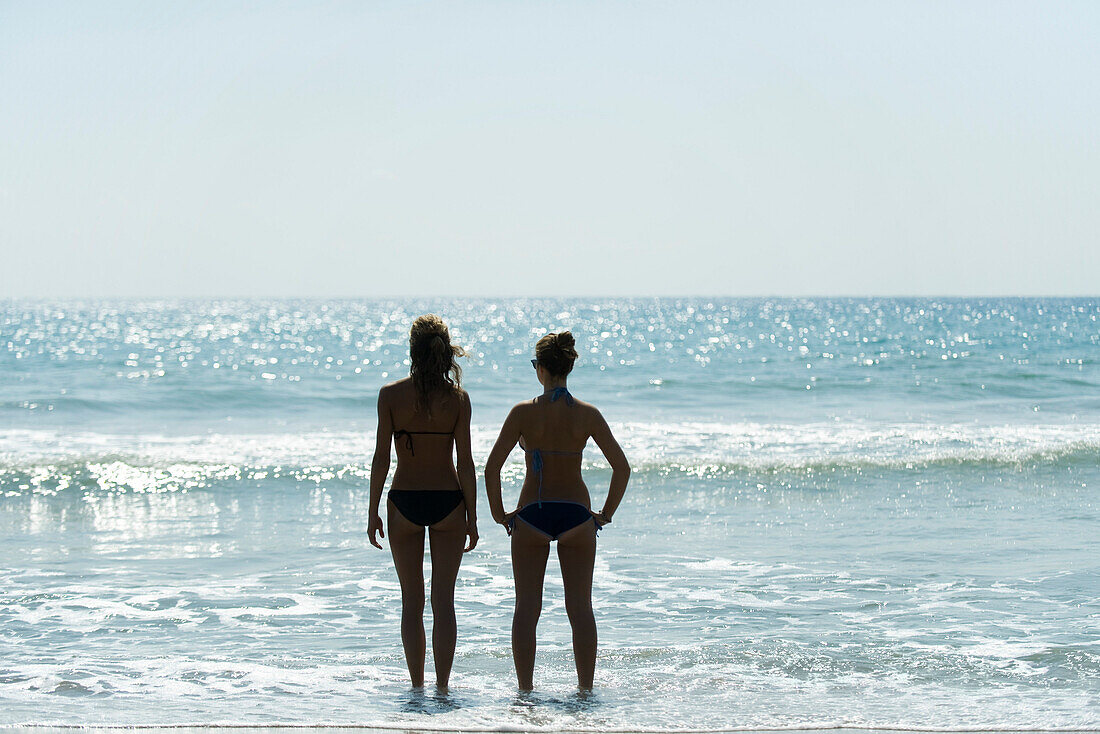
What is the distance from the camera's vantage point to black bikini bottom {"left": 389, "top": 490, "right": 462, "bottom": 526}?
4742 mm

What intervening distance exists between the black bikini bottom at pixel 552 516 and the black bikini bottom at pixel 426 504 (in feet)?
1.13

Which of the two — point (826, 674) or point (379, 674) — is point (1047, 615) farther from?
point (379, 674)

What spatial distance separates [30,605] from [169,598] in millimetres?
866

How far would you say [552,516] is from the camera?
477 centimetres

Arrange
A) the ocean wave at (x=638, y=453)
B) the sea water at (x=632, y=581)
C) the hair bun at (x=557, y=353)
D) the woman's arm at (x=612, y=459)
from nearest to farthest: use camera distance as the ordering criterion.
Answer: the hair bun at (x=557, y=353)
the woman's arm at (x=612, y=459)
the sea water at (x=632, y=581)
the ocean wave at (x=638, y=453)

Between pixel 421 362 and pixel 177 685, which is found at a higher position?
Answer: pixel 421 362

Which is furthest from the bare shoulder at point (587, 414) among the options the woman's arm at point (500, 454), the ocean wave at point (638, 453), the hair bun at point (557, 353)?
the ocean wave at point (638, 453)

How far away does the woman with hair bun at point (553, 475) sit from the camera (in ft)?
15.4

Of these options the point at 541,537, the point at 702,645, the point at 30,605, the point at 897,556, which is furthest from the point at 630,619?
the point at 30,605

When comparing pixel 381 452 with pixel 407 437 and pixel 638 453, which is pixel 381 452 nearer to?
pixel 407 437

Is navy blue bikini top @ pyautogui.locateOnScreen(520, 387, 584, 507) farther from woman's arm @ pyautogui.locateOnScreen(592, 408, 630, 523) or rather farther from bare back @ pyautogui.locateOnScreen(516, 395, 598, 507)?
woman's arm @ pyautogui.locateOnScreen(592, 408, 630, 523)

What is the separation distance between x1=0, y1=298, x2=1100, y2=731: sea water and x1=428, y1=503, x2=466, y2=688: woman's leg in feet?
0.66

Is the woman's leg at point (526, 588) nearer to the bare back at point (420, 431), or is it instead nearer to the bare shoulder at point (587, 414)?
the bare back at point (420, 431)

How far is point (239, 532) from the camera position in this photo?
9555 mm
